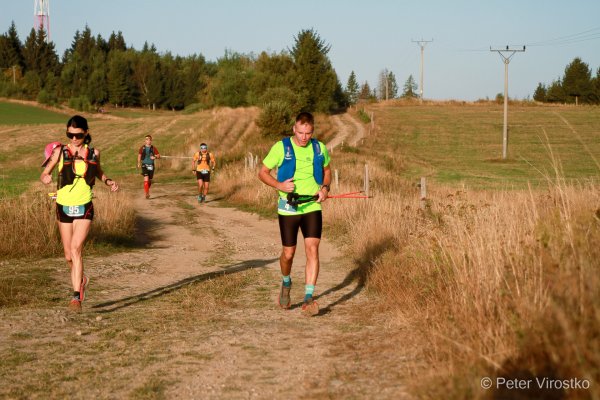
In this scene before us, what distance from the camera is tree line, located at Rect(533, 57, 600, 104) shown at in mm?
101688

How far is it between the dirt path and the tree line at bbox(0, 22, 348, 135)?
5999cm

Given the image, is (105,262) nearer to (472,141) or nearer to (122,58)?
(472,141)

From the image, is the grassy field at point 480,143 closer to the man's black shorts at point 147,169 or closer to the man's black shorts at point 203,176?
the man's black shorts at point 203,176

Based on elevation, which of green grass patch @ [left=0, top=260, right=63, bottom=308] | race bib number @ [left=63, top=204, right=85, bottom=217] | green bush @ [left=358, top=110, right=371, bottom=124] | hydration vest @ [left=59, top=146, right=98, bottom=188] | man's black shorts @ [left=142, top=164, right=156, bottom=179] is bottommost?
green grass patch @ [left=0, top=260, right=63, bottom=308]

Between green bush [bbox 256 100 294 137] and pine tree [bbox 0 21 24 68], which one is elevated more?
pine tree [bbox 0 21 24 68]

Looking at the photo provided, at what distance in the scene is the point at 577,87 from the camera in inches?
4126

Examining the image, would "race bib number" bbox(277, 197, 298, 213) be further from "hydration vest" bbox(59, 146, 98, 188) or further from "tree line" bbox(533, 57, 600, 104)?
"tree line" bbox(533, 57, 600, 104)

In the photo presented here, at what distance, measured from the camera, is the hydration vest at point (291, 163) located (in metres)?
7.73

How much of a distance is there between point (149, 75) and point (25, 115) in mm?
35729

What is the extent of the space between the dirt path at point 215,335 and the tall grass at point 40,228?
81 centimetres

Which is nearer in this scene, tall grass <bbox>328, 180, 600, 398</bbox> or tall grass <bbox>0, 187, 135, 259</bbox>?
tall grass <bbox>328, 180, 600, 398</bbox>

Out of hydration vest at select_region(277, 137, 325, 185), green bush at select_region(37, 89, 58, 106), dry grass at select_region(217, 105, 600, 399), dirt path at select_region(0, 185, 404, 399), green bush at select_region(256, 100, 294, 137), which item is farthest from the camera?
green bush at select_region(37, 89, 58, 106)

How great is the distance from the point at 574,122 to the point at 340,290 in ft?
209

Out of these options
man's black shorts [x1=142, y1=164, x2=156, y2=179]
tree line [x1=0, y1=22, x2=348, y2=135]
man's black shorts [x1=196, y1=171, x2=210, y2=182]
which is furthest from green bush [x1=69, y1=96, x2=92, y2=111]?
man's black shorts [x1=196, y1=171, x2=210, y2=182]
